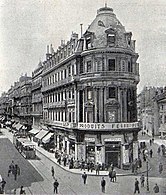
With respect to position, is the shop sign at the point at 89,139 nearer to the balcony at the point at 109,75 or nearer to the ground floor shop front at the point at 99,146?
the ground floor shop front at the point at 99,146

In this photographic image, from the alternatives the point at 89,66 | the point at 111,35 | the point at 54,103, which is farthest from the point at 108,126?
the point at 111,35

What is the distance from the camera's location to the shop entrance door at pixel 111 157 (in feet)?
23.5

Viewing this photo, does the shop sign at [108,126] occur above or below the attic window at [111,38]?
below

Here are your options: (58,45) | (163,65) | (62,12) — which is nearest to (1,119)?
(58,45)

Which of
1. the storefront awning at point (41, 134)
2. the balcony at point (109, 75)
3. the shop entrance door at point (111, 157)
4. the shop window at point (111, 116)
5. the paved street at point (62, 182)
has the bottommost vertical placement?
the paved street at point (62, 182)

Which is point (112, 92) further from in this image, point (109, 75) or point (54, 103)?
point (54, 103)

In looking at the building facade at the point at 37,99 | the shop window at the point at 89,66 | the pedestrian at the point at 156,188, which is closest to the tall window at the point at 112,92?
the shop window at the point at 89,66

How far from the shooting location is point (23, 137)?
27.3ft

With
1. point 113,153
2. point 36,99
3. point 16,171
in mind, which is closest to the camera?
point 16,171

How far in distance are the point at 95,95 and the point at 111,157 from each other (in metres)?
1.49

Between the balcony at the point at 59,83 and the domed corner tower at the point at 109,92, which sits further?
the balcony at the point at 59,83

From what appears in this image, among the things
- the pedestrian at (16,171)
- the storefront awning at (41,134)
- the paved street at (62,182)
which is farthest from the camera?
the storefront awning at (41,134)

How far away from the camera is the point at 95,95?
801 cm

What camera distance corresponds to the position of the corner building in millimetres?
7312
